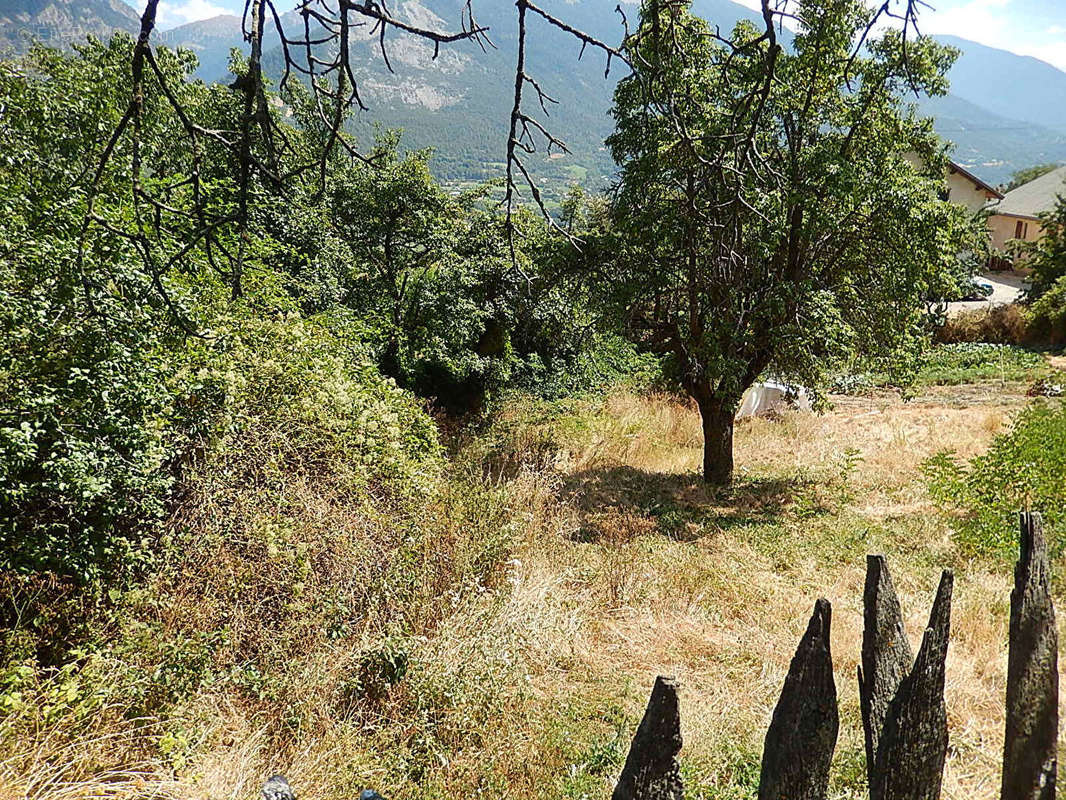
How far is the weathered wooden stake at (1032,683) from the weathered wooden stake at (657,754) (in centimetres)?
78

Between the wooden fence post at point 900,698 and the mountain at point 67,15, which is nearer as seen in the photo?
the wooden fence post at point 900,698

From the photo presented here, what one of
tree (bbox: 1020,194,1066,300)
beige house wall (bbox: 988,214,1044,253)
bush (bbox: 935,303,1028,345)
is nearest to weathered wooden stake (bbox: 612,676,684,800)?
bush (bbox: 935,303,1028,345)

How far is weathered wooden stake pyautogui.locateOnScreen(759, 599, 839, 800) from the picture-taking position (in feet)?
5.29

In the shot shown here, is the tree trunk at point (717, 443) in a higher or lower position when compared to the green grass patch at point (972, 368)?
lower

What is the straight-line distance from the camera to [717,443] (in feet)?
33.7

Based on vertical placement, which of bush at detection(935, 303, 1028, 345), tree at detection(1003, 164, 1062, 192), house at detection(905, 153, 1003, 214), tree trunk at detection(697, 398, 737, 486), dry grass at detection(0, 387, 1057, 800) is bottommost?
dry grass at detection(0, 387, 1057, 800)

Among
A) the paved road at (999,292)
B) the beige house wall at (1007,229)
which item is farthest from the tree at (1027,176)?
the paved road at (999,292)

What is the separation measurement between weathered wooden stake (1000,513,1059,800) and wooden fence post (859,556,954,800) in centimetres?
15

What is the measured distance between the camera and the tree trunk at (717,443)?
1017cm

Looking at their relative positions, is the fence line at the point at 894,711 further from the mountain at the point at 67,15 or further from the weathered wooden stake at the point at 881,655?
the mountain at the point at 67,15

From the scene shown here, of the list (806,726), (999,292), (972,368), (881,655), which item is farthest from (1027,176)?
(806,726)

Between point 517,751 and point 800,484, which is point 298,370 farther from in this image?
point 800,484

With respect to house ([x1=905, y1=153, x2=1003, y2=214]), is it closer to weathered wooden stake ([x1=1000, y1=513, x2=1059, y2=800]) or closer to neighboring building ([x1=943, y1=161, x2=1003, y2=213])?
neighboring building ([x1=943, y1=161, x2=1003, y2=213])

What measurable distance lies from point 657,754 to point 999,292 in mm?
35111
